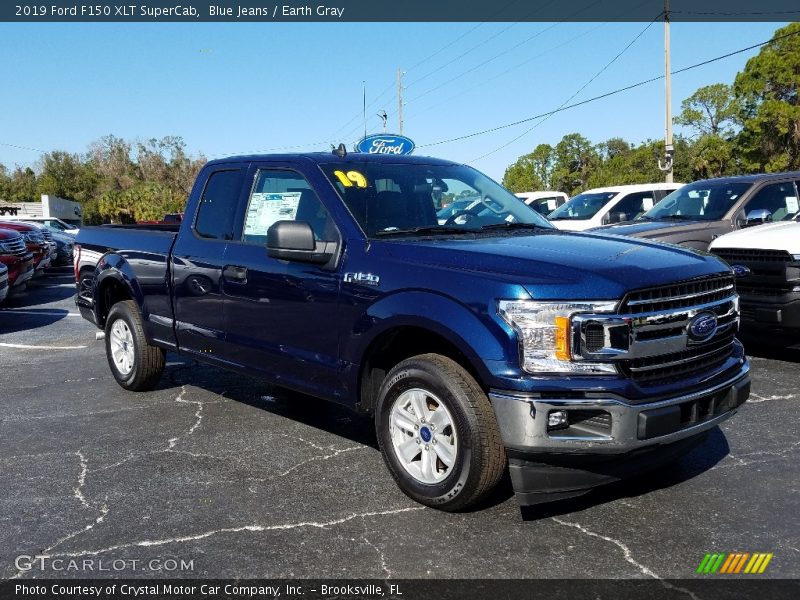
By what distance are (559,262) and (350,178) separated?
1.60 metres

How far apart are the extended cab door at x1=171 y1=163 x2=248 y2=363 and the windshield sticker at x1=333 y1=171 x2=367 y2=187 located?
3.17 feet

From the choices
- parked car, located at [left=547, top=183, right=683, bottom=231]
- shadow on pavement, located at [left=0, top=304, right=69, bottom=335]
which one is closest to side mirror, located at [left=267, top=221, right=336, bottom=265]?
shadow on pavement, located at [left=0, top=304, right=69, bottom=335]

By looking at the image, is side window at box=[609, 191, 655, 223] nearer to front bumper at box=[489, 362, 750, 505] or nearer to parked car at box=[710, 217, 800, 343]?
parked car at box=[710, 217, 800, 343]

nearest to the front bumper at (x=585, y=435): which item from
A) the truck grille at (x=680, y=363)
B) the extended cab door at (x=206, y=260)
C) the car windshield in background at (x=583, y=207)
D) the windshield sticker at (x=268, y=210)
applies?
the truck grille at (x=680, y=363)

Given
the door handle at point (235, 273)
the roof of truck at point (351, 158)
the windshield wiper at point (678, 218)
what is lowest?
the door handle at point (235, 273)

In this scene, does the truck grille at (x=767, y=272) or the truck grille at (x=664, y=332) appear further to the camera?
the truck grille at (x=767, y=272)

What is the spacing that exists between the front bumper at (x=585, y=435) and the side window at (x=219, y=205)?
265 cm

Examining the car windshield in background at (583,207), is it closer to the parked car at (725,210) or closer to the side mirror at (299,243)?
the parked car at (725,210)

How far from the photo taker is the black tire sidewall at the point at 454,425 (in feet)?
12.1

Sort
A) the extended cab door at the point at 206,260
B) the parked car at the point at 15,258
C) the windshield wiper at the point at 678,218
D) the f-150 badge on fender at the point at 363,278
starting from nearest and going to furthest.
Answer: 1. the f-150 badge on fender at the point at 363,278
2. the extended cab door at the point at 206,260
3. the windshield wiper at the point at 678,218
4. the parked car at the point at 15,258

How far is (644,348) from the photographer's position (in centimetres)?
352

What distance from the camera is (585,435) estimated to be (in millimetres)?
3441

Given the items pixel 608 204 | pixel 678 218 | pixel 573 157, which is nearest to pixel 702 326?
pixel 678 218

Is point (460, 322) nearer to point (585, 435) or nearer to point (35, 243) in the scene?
point (585, 435)
